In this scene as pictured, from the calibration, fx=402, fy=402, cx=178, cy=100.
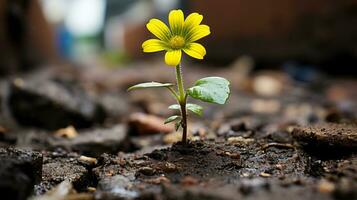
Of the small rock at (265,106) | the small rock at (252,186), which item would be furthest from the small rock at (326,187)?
the small rock at (265,106)

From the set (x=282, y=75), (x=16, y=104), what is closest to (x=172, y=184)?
(x=16, y=104)

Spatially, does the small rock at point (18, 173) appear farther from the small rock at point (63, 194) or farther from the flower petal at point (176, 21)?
the flower petal at point (176, 21)

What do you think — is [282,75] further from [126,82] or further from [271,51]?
[126,82]

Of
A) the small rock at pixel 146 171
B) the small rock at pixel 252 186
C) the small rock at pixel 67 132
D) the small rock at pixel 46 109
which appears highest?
the small rock at pixel 46 109

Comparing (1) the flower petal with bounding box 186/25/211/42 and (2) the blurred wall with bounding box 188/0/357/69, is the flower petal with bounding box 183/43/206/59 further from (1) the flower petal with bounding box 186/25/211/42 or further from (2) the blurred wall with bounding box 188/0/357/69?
(2) the blurred wall with bounding box 188/0/357/69

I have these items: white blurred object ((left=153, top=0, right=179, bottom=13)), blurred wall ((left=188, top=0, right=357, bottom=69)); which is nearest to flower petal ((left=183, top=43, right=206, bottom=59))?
blurred wall ((left=188, top=0, right=357, bottom=69))

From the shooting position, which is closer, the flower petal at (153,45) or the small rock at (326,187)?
the small rock at (326,187)
